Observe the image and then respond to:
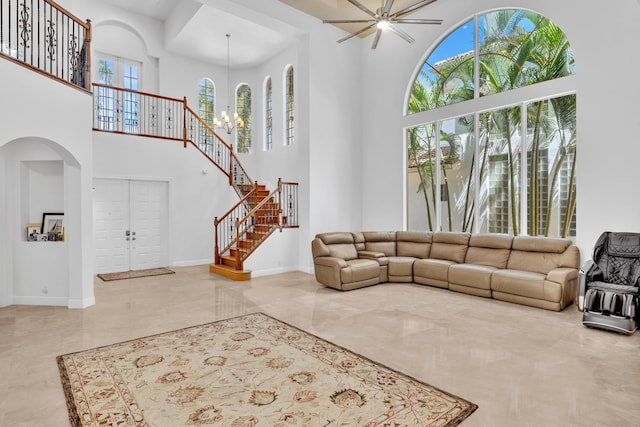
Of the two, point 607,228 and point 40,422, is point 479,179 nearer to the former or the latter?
point 607,228

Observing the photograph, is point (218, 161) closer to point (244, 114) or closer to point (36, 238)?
point (244, 114)

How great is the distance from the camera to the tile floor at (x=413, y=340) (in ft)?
8.79

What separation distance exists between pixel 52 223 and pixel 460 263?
7.11 metres

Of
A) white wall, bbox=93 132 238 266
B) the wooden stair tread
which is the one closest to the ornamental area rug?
the wooden stair tread

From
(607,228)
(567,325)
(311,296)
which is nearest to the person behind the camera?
(567,325)

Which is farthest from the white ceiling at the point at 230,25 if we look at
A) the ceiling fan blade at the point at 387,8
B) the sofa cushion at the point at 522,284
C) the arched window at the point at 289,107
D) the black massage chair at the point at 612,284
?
the black massage chair at the point at 612,284

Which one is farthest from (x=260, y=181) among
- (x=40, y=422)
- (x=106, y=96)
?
(x=40, y=422)

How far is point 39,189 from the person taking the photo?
5.57 m

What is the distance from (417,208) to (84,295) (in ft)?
21.9

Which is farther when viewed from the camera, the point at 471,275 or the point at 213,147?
the point at 213,147

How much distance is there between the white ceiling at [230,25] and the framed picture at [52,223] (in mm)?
4798

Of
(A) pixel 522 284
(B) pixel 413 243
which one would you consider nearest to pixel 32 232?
(B) pixel 413 243

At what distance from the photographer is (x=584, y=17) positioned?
5449 millimetres

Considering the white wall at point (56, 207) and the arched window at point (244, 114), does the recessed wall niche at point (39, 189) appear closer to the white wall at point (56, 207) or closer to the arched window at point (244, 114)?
the white wall at point (56, 207)
